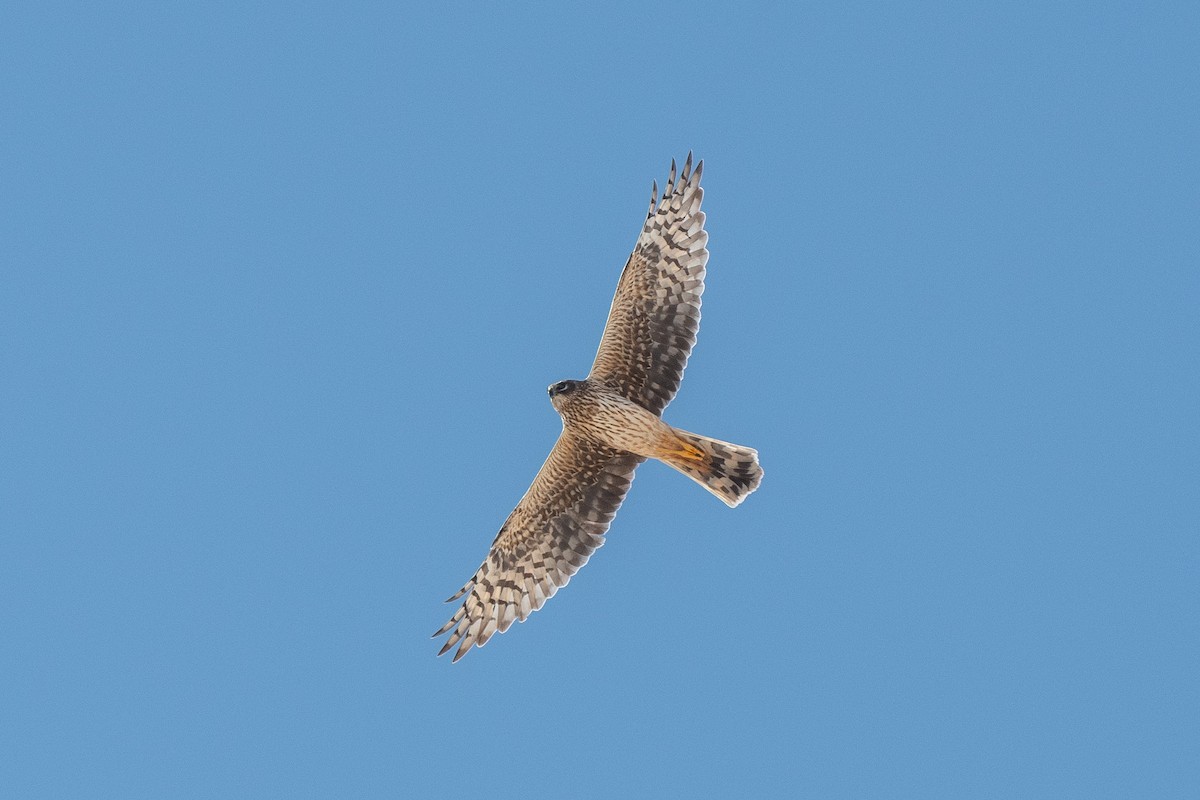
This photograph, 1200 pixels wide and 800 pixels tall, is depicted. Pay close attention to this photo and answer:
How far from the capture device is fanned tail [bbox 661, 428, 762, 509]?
1233 centimetres

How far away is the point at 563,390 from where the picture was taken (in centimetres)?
1231

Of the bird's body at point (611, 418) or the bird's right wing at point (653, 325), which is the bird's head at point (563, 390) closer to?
the bird's body at point (611, 418)

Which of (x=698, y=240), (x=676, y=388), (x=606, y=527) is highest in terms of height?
(x=698, y=240)

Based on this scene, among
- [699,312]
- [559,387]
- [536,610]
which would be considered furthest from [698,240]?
[536,610]

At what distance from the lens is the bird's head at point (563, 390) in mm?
12312

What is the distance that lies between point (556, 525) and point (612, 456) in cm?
82

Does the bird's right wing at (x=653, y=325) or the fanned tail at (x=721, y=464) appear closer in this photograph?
the fanned tail at (x=721, y=464)

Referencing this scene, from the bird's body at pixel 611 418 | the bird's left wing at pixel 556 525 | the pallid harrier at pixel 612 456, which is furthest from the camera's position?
the bird's left wing at pixel 556 525

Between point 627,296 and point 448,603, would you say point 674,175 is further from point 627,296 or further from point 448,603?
point 448,603

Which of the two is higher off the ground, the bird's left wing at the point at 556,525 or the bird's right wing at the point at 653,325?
the bird's right wing at the point at 653,325

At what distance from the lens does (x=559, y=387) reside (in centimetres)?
1235

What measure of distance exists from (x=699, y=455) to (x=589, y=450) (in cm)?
104

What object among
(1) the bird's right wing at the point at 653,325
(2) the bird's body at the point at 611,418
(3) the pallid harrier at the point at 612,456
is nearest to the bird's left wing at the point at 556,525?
(3) the pallid harrier at the point at 612,456

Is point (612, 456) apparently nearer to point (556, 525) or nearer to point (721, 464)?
point (556, 525)
